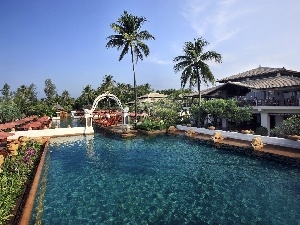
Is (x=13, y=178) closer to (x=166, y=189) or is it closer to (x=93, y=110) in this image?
(x=166, y=189)

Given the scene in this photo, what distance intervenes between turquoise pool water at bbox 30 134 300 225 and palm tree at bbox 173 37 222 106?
12403mm

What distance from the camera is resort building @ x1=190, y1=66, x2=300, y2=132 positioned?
24.1 metres

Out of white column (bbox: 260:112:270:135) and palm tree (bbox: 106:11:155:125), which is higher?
palm tree (bbox: 106:11:155:125)

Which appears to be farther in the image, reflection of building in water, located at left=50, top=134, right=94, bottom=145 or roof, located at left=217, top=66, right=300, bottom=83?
roof, located at left=217, top=66, right=300, bottom=83

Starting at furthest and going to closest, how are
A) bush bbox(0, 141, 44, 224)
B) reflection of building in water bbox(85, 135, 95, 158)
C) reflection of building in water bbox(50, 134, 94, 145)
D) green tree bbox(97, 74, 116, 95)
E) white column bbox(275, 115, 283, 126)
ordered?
green tree bbox(97, 74, 116, 95) < white column bbox(275, 115, 283, 126) < reflection of building in water bbox(50, 134, 94, 145) < reflection of building in water bbox(85, 135, 95, 158) < bush bbox(0, 141, 44, 224)

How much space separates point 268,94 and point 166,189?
21.1 meters

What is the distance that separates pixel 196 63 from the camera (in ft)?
98.5

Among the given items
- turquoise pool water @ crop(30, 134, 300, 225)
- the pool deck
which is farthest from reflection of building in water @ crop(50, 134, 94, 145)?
turquoise pool water @ crop(30, 134, 300, 225)

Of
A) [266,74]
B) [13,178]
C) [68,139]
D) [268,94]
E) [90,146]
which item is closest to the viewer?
[13,178]

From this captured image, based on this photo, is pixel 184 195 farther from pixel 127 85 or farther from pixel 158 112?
pixel 127 85

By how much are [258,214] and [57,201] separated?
315 inches

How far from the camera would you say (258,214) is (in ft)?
30.0

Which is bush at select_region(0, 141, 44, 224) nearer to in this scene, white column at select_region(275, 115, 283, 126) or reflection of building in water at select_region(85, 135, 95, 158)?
reflection of building in water at select_region(85, 135, 95, 158)

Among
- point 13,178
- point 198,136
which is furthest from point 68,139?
point 13,178
